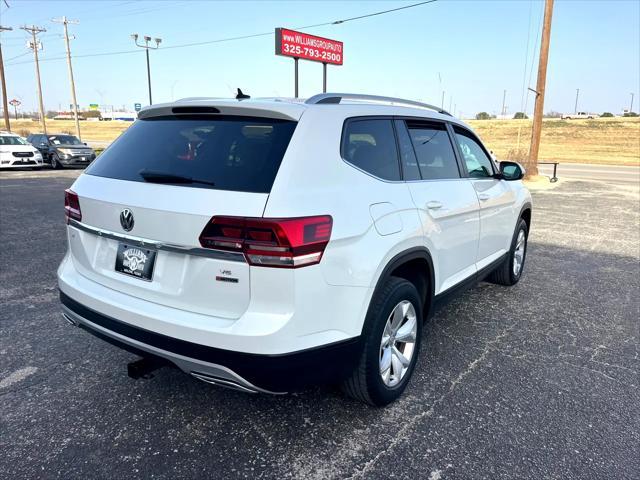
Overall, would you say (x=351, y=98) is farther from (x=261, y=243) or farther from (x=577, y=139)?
(x=577, y=139)

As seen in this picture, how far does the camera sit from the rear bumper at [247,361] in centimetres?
227

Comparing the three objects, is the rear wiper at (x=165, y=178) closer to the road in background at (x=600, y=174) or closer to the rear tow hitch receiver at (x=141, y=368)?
the rear tow hitch receiver at (x=141, y=368)

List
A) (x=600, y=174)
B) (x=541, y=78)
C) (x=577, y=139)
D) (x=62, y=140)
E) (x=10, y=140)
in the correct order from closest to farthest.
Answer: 1. (x=541, y=78)
2. (x=10, y=140)
3. (x=62, y=140)
4. (x=600, y=174)
5. (x=577, y=139)

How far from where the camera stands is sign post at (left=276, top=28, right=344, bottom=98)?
1202 inches

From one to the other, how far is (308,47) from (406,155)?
31.3m

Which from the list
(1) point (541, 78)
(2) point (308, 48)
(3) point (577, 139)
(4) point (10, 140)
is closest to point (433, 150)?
(1) point (541, 78)

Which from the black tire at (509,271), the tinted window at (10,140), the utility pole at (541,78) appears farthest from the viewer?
the tinted window at (10,140)

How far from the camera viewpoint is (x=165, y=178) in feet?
8.30

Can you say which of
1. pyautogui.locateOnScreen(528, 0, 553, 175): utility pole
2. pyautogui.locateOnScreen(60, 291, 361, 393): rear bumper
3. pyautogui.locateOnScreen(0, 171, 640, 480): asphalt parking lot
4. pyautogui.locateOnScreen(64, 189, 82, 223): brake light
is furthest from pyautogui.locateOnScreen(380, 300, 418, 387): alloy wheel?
pyautogui.locateOnScreen(528, 0, 553, 175): utility pole

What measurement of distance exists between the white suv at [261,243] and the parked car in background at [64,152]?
19516 mm

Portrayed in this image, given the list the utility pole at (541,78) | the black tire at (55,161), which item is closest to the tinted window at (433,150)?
the utility pole at (541,78)

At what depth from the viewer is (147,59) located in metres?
37.1

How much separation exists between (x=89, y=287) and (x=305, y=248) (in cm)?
140

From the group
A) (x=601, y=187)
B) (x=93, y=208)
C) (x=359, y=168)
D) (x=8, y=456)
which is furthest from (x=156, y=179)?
(x=601, y=187)
